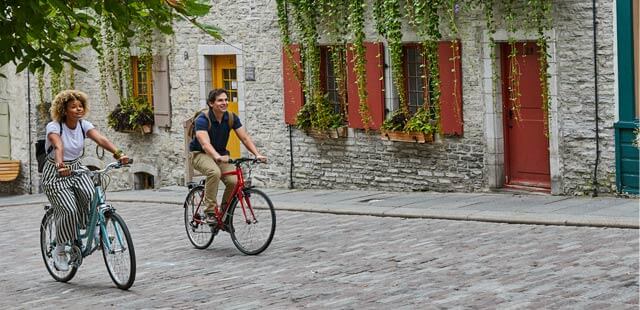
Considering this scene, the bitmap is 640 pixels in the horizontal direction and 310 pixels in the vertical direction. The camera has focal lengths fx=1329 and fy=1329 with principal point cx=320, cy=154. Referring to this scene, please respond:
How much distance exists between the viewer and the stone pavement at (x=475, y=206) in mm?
14345

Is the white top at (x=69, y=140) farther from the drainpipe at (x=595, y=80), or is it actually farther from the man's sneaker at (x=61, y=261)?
the drainpipe at (x=595, y=80)

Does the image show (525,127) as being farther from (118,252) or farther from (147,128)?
(147,128)

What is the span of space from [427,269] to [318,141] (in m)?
10.0

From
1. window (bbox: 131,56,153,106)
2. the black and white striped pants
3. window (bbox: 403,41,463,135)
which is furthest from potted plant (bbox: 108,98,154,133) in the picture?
the black and white striped pants

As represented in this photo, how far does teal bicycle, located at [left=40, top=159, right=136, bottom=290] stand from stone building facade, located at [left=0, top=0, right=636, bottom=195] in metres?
7.12

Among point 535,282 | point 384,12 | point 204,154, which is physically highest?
point 384,12

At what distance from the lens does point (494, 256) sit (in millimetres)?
12055

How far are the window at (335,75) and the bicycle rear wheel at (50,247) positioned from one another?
8915mm

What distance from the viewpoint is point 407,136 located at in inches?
758

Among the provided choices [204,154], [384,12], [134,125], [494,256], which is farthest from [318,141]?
[494,256]

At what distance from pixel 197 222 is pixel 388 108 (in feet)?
21.9

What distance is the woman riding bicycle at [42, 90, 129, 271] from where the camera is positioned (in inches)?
454

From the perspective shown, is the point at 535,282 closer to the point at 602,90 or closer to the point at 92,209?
the point at 92,209

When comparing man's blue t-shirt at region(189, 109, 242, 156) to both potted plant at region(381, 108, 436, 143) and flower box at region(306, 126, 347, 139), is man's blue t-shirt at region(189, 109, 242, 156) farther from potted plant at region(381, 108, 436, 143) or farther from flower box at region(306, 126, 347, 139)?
flower box at region(306, 126, 347, 139)
